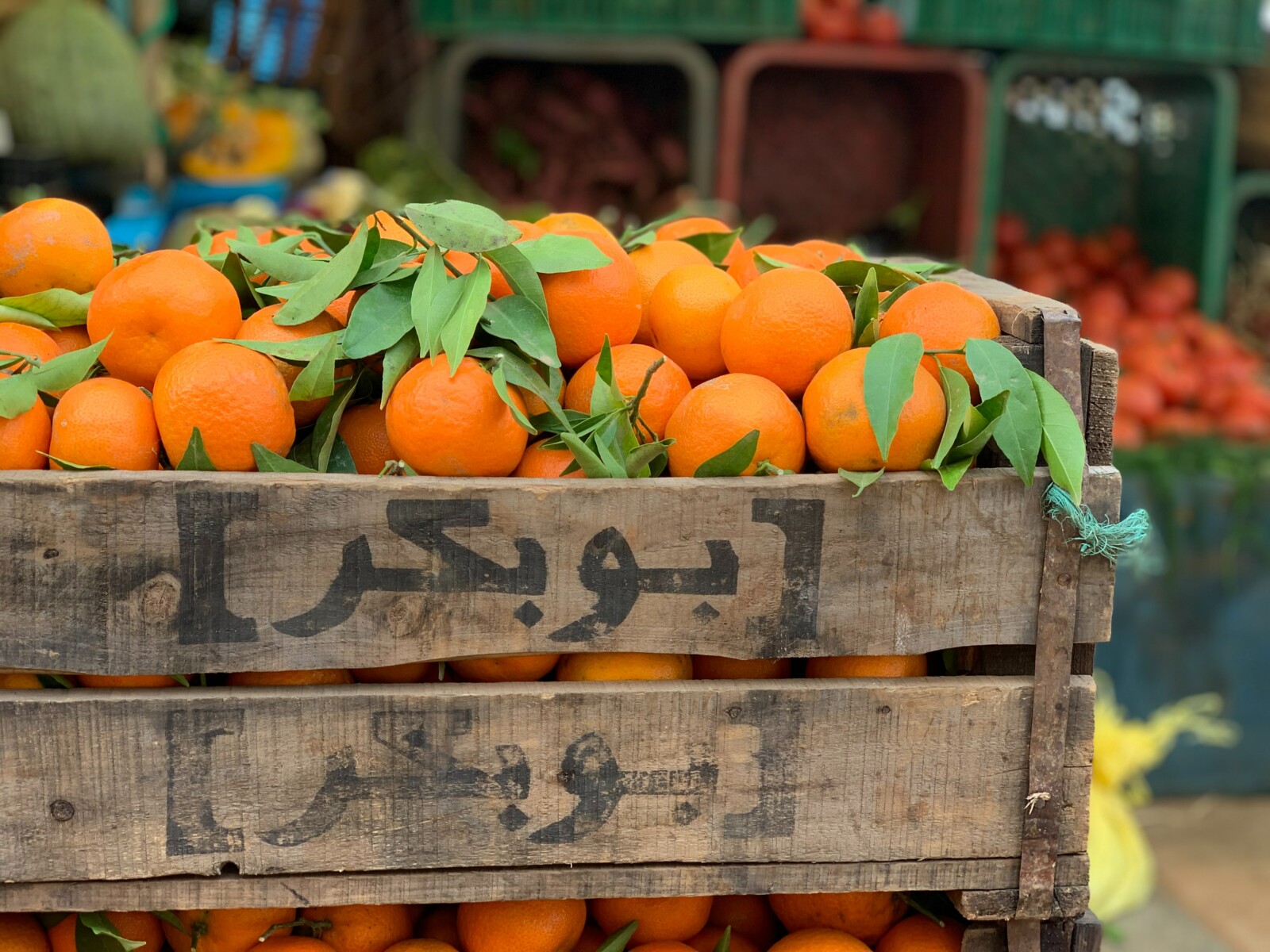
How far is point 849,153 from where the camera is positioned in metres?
3.95

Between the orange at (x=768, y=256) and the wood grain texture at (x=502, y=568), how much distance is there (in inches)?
12.7

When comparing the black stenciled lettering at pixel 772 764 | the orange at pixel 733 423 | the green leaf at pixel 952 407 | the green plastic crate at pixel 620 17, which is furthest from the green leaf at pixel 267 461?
the green plastic crate at pixel 620 17

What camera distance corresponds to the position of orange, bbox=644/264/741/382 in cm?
112

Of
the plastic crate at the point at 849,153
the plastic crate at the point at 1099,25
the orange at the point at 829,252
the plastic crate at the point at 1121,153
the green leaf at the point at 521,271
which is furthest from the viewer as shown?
the plastic crate at the point at 849,153

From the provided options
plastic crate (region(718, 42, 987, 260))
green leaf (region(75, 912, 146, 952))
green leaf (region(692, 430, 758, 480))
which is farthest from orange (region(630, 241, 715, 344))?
plastic crate (region(718, 42, 987, 260))

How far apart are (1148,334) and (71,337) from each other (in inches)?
126

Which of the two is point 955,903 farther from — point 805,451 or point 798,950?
point 805,451

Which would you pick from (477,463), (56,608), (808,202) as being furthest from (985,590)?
(808,202)

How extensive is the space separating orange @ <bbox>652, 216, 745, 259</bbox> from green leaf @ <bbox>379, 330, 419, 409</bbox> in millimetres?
421

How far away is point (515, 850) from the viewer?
1026 mm

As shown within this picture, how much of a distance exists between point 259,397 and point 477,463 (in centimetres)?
18

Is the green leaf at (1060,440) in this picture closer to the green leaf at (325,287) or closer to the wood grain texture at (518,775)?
the wood grain texture at (518,775)

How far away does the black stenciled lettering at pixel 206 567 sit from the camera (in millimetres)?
946

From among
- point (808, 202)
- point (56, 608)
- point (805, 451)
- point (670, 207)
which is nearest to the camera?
point (56, 608)
